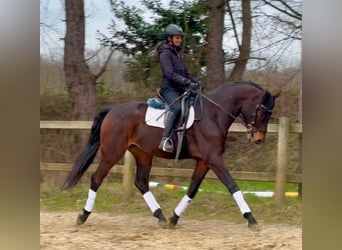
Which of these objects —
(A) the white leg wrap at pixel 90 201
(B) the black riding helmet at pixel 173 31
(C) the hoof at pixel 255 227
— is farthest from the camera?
(A) the white leg wrap at pixel 90 201

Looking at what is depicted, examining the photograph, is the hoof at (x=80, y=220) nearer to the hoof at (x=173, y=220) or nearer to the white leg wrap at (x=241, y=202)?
the hoof at (x=173, y=220)

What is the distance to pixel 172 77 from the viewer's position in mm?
2811

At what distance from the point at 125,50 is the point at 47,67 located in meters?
0.50

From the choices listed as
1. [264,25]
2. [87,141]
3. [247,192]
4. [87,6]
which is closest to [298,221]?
[247,192]

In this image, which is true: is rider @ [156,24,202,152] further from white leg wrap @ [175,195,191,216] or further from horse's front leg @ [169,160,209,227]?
white leg wrap @ [175,195,191,216]

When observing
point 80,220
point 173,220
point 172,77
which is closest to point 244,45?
point 172,77

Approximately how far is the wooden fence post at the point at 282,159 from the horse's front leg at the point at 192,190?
433 mm

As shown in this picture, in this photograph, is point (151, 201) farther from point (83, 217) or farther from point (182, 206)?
point (83, 217)

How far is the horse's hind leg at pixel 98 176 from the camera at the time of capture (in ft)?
9.68

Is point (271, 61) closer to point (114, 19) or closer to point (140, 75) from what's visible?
point (140, 75)

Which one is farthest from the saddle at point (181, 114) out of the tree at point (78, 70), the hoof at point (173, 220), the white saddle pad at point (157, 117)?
the tree at point (78, 70)

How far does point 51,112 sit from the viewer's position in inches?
117
